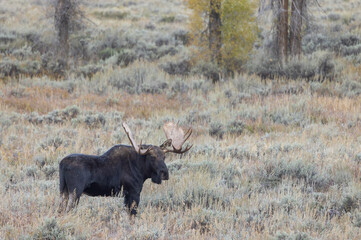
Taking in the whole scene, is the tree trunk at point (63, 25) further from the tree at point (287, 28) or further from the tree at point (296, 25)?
the tree at point (296, 25)

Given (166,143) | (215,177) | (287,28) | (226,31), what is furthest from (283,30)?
(166,143)

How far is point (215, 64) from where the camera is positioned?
16422mm

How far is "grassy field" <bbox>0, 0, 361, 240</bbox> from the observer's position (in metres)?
5.34

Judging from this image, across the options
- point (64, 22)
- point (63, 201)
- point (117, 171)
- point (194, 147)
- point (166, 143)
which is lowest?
point (194, 147)

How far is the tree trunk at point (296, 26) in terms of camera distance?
52.2 ft

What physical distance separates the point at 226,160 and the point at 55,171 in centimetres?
283

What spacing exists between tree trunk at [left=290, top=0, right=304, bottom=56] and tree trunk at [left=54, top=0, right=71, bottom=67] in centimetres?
823

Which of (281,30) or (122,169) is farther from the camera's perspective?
(281,30)

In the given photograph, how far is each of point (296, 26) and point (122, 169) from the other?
39.2 ft

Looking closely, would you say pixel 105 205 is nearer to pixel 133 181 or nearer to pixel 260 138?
pixel 133 181

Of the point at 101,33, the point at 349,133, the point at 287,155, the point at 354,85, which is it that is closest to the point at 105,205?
the point at 287,155

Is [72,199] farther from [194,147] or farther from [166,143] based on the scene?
[194,147]

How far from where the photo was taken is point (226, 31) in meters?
16.3

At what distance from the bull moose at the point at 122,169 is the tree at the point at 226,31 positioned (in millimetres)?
11167
